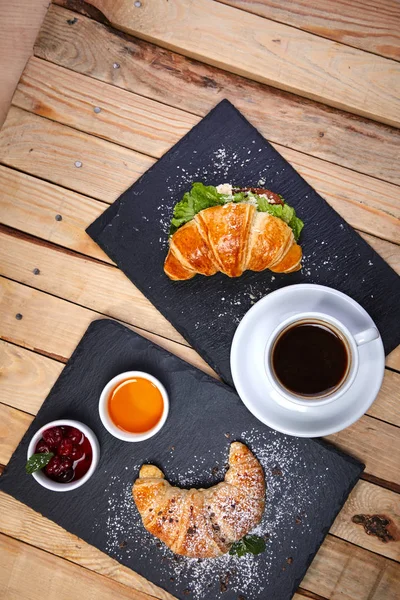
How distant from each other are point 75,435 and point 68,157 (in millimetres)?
957

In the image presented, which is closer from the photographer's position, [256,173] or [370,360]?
[370,360]

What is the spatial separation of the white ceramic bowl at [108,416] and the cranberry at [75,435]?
0.32ft

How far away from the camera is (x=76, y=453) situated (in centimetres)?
191

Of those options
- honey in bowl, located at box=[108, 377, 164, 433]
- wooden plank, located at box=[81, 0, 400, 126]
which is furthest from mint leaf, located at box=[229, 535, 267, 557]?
wooden plank, located at box=[81, 0, 400, 126]

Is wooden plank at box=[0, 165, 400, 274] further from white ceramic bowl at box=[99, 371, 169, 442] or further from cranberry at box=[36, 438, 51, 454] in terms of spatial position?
cranberry at box=[36, 438, 51, 454]

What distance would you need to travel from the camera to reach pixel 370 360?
1788 millimetres

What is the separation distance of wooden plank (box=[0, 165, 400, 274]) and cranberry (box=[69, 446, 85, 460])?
641 mm

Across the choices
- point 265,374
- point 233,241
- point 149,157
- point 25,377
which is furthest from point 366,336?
point 25,377

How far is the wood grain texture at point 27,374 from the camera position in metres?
2.04

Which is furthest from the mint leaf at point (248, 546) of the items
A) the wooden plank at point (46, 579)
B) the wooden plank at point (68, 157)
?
the wooden plank at point (68, 157)

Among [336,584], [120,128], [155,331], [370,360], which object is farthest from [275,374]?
[120,128]

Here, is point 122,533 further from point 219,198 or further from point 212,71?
point 212,71

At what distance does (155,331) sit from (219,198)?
508 millimetres

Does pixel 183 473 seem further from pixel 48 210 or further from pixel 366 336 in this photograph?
pixel 48 210
